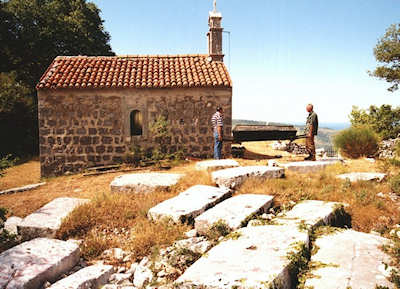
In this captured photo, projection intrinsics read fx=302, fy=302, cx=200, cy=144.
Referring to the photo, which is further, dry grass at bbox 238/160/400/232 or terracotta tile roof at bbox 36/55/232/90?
terracotta tile roof at bbox 36/55/232/90

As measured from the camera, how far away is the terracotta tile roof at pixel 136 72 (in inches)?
435

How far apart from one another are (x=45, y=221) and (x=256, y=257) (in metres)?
3.43

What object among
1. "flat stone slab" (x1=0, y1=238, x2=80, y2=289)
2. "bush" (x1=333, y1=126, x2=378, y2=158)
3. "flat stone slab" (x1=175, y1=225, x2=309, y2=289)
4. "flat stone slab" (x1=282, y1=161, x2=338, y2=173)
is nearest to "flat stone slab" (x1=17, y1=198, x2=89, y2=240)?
"flat stone slab" (x1=0, y1=238, x2=80, y2=289)

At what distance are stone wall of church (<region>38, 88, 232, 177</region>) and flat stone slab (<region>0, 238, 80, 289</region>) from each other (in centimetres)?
771

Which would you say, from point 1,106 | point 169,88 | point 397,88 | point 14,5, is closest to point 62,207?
point 169,88

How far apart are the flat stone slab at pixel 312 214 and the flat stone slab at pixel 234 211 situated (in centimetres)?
42

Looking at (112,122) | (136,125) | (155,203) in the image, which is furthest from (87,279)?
(136,125)

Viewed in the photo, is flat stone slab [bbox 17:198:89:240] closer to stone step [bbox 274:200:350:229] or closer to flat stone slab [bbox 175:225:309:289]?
flat stone slab [bbox 175:225:309:289]

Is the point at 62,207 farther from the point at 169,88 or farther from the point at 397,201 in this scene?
the point at 169,88

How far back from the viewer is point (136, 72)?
1197 cm

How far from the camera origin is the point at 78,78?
36.7ft

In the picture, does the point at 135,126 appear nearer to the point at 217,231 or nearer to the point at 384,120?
the point at 217,231

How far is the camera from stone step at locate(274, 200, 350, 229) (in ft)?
12.9

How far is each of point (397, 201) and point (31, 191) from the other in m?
8.67
